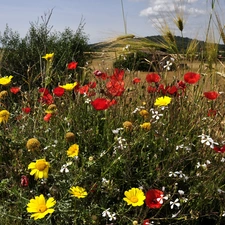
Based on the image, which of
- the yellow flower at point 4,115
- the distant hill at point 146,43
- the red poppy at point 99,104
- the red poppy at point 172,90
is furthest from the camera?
the distant hill at point 146,43

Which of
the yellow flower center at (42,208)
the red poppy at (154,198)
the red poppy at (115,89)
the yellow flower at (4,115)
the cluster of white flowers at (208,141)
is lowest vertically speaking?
the red poppy at (154,198)

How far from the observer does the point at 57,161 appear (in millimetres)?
1976

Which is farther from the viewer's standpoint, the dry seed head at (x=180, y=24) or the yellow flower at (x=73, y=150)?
the dry seed head at (x=180, y=24)

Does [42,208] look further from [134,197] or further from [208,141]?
[208,141]

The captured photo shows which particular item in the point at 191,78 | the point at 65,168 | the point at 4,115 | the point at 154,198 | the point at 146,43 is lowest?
the point at 154,198

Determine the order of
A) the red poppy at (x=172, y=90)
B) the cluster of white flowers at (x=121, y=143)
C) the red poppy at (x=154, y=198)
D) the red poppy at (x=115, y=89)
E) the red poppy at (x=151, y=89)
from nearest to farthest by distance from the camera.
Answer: the red poppy at (x=154, y=198), the cluster of white flowers at (x=121, y=143), the red poppy at (x=115, y=89), the red poppy at (x=172, y=90), the red poppy at (x=151, y=89)

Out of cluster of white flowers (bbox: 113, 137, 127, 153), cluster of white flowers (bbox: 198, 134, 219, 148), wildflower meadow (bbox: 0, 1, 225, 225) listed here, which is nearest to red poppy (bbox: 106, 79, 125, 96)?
wildflower meadow (bbox: 0, 1, 225, 225)

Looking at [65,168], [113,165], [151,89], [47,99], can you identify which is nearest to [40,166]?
[65,168]

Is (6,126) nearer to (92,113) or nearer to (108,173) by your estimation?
(92,113)

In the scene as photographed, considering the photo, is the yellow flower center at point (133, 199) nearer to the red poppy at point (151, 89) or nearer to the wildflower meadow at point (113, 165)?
the wildflower meadow at point (113, 165)

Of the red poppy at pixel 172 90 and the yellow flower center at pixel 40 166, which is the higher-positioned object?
the red poppy at pixel 172 90

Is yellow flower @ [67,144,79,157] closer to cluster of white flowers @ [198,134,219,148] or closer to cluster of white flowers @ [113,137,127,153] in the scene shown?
→ cluster of white flowers @ [113,137,127,153]

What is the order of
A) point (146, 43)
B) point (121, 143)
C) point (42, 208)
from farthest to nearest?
point (146, 43), point (121, 143), point (42, 208)

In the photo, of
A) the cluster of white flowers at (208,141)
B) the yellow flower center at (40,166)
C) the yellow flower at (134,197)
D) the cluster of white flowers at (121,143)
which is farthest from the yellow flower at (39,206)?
the cluster of white flowers at (208,141)
